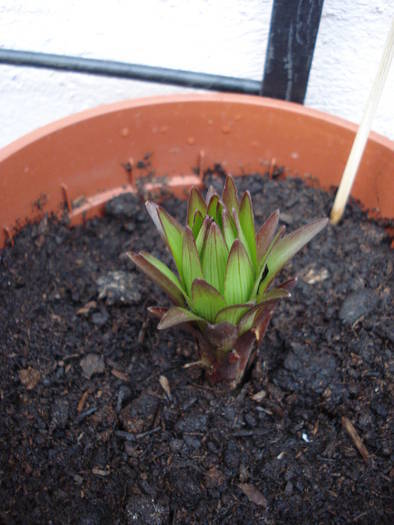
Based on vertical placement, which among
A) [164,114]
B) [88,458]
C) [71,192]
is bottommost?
[88,458]

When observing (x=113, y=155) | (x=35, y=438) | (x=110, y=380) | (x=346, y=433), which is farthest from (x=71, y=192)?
(x=346, y=433)

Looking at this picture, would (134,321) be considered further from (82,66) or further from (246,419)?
(82,66)

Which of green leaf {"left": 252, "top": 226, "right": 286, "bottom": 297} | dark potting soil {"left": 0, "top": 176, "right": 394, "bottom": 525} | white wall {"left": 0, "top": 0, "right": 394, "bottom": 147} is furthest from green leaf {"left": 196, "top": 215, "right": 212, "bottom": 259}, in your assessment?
white wall {"left": 0, "top": 0, "right": 394, "bottom": 147}

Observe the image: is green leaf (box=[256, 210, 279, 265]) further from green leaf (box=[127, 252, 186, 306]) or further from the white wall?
the white wall

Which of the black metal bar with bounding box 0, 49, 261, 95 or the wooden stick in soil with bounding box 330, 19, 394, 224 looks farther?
the black metal bar with bounding box 0, 49, 261, 95

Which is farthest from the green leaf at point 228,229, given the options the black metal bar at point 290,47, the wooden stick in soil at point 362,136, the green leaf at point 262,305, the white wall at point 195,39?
the white wall at point 195,39
